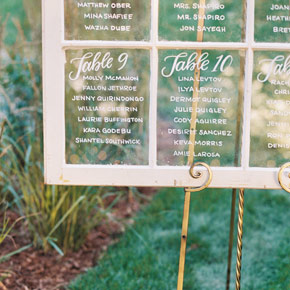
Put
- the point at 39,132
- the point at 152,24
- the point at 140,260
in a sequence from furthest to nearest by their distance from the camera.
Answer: the point at 39,132 → the point at 140,260 → the point at 152,24

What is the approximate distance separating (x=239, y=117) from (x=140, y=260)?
1.13 m

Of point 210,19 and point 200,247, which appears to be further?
point 200,247

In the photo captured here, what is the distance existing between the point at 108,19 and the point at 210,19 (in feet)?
1.21

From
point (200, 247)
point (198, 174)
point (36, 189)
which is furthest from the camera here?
point (200, 247)

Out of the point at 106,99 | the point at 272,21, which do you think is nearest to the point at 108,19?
the point at 106,99

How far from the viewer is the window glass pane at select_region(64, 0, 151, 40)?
1.74 m

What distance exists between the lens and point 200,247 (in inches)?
109

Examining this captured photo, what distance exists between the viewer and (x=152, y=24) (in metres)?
1.72

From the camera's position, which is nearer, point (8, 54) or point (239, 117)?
point (239, 117)

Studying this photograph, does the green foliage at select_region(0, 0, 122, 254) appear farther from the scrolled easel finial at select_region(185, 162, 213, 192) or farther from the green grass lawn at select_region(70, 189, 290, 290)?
the scrolled easel finial at select_region(185, 162, 213, 192)

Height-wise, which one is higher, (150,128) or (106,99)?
(106,99)

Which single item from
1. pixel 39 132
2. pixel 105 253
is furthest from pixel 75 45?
pixel 105 253

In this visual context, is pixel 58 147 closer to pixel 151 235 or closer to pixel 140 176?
pixel 140 176

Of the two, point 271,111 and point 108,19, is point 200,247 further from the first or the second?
point 108,19
